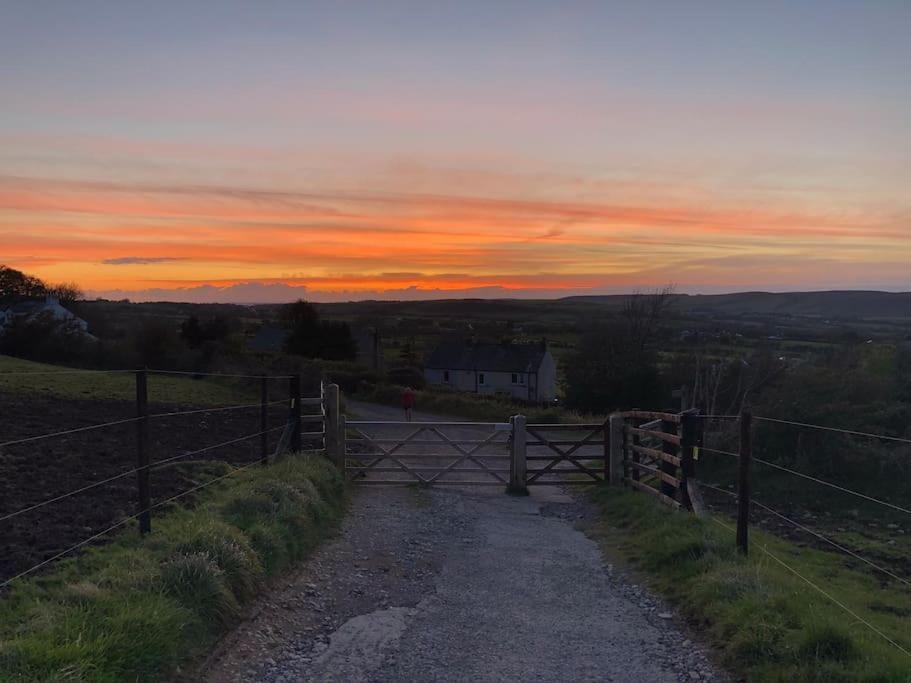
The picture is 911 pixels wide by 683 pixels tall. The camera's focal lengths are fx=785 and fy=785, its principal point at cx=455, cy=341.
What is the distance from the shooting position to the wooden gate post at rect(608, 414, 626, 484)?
14.2 m

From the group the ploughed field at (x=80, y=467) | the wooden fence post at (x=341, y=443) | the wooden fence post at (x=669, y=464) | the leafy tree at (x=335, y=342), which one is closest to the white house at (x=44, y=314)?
the leafy tree at (x=335, y=342)

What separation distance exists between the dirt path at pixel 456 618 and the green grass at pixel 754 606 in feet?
0.97

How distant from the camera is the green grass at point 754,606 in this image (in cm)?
514

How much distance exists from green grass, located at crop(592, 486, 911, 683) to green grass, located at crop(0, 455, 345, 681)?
375cm

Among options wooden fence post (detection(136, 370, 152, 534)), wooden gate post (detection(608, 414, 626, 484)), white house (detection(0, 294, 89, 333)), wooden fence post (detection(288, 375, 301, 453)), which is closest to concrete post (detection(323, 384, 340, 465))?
wooden fence post (detection(288, 375, 301, 453))

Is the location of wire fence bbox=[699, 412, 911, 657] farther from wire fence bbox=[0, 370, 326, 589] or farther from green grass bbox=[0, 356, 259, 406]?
green grass bbox=[0, 356, 259, 406]

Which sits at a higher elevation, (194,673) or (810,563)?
(194,673)

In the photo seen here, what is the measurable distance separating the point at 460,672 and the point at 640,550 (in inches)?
164

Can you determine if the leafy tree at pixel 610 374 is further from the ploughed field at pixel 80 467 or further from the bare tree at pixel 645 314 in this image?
the ploughed field at pixel 80 467

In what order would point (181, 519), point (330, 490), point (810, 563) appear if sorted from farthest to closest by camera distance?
point (810, 563)
point (330, 490)
point (181, 519)

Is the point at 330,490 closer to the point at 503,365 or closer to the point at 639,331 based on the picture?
the point at 639,331

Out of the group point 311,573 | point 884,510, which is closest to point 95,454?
point 311,573

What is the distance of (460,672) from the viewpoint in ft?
18.0

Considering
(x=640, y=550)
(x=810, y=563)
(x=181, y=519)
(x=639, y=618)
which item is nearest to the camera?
(x=639, y=618)
